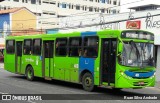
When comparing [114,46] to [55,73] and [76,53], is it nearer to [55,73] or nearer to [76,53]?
[76,53]

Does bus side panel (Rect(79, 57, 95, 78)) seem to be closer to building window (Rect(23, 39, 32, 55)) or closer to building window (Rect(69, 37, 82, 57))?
building window (Rect(69, 37, 82, 57))

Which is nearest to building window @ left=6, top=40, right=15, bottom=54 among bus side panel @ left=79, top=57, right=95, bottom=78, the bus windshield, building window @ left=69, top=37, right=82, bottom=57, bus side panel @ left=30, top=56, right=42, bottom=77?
bus side panel @ left=30, top=56, right=42, bottom=77

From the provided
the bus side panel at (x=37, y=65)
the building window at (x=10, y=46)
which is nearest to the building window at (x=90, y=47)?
the bus side panel at (x=37, y=65)

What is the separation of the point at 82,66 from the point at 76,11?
242 ft

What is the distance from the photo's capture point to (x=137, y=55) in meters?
15.6

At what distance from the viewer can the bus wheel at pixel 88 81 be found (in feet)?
55.8

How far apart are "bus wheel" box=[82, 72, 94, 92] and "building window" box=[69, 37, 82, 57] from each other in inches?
47.5

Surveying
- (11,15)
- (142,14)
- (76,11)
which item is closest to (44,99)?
(142,14)

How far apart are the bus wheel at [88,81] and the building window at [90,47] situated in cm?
97

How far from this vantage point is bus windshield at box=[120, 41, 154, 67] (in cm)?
1543

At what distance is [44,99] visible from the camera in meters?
13.8

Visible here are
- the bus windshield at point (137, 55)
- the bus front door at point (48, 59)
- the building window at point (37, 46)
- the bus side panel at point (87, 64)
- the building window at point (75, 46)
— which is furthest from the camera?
the building window at point (37, 46)

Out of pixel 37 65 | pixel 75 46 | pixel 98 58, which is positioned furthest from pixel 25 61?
pixel 98 58

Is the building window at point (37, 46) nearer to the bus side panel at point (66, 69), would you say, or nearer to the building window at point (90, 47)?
the bus side panel at point (66, 69)
